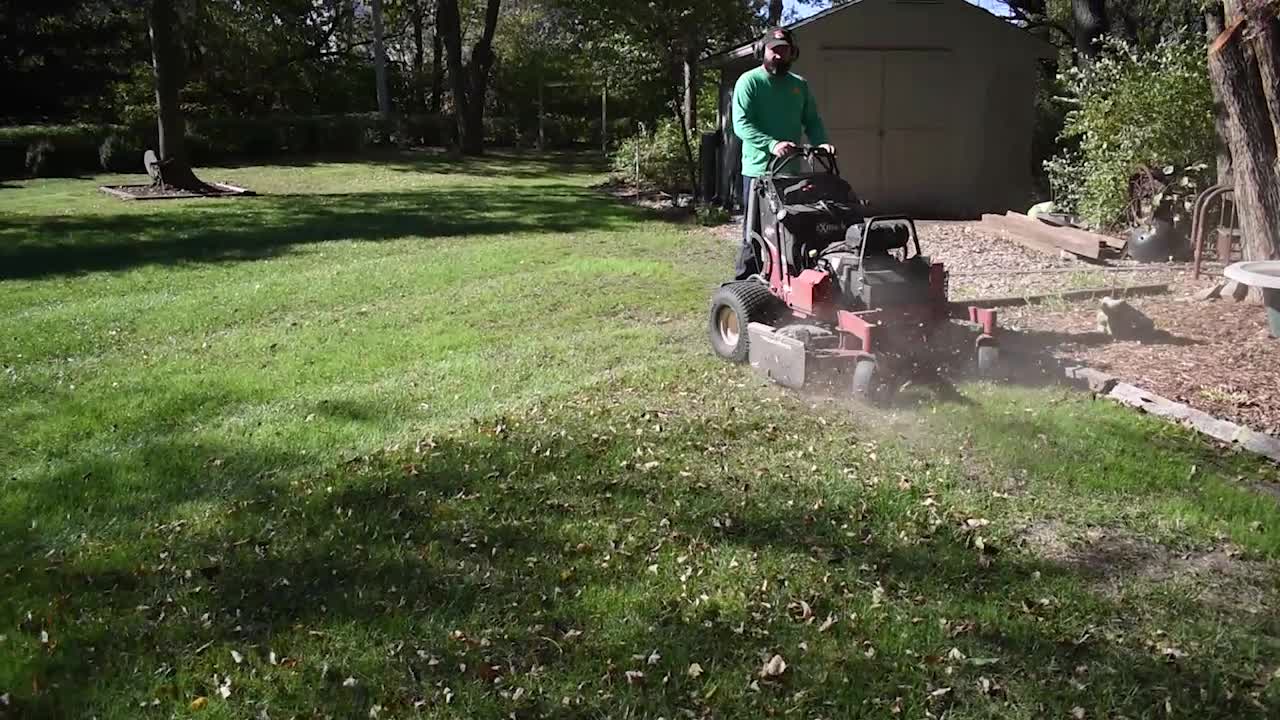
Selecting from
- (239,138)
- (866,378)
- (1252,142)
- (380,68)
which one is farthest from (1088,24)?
(380,68)

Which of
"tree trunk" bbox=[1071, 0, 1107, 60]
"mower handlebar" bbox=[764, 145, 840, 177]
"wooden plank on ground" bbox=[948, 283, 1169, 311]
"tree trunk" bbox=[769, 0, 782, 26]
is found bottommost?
"wooden plank on ground" bbox=[948, 283, 1169, 311]

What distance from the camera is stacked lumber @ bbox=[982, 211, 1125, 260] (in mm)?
10312

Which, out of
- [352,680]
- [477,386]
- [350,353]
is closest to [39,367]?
[350,353]

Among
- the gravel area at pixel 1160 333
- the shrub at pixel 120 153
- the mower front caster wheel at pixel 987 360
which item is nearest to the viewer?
the gravel area at pixel 1160 333

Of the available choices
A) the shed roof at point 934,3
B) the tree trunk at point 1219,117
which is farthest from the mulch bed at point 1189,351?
the shed roof at point 934,3

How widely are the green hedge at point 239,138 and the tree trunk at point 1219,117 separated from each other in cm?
2001

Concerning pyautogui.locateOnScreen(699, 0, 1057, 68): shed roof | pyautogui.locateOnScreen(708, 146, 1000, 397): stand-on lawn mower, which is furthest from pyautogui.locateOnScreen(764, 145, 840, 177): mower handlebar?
pyautogui.locateOnScreen(699, 0, 1057, 68): shed roof

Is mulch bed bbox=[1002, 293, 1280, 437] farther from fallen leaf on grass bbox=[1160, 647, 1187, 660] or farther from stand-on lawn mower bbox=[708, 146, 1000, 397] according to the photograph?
fallen leaf on grass bbox=[1160, 647, 1187, 660]

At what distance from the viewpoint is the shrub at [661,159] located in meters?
19.4

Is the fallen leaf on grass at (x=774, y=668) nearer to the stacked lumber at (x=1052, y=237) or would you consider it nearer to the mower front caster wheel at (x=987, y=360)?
the mower front caster wheel at (x=987, y=360)

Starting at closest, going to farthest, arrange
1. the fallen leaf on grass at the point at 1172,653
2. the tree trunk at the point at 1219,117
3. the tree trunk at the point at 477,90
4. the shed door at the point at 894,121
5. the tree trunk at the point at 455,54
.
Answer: the fallen leaf on grass at the point at 1172,653 → the tree trunk at the point at 1219,117 → the shed door at the point at 894,121 → the tree trunk at the point at 455,54 → the tree trunk at the point at 477,90

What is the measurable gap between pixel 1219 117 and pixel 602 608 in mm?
7892

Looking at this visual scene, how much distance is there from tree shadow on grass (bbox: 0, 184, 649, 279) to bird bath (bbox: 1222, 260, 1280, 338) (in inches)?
345

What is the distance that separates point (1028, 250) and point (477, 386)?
7.18 metres
